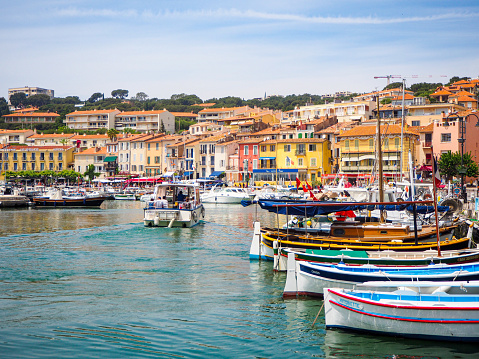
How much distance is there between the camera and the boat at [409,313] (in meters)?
12.4

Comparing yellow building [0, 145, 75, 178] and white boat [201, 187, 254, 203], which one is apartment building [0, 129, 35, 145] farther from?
white boat [201, 187, 254, 203]

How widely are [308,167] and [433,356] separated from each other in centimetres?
6994

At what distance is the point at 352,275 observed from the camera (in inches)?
599

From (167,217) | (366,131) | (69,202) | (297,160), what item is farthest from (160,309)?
(297,160)

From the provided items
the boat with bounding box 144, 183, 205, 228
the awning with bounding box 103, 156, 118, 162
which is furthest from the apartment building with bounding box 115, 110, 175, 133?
the boat with bounding box 144, 183, 205, 228

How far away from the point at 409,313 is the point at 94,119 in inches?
5342

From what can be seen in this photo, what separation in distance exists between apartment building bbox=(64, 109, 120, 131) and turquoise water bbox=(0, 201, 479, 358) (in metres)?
115

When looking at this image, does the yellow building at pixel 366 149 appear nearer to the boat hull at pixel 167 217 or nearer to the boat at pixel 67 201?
the boat at pixel 67 201

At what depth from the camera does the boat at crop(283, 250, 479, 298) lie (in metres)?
14.7

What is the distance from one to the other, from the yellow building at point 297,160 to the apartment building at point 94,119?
221 feet

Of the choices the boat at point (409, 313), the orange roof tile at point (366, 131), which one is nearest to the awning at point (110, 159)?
the orange roof tile at point (366, 131)

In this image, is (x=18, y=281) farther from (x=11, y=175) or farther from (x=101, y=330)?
(x=11, y=175)

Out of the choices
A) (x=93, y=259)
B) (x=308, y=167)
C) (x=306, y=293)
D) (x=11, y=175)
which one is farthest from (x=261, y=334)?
(x=11, y=175)

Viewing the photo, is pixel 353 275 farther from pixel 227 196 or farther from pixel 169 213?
pixel 227 196
